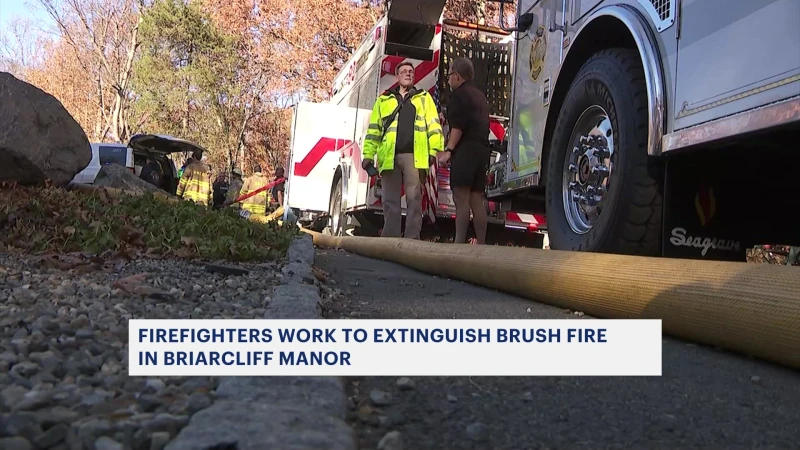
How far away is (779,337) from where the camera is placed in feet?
6.57

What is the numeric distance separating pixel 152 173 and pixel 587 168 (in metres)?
12.8

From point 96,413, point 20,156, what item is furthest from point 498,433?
point 20,156

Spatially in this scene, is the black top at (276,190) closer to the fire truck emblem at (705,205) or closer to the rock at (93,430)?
the fire truck emblem at (705,205)

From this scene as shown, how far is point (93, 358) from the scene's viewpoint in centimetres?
154

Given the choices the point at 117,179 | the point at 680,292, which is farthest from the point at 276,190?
the point at 680,292

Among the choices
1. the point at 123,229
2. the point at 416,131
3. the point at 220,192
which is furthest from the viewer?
the point at 220,192

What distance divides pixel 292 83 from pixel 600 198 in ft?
67.8

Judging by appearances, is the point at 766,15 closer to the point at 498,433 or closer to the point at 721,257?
the point at 721,257

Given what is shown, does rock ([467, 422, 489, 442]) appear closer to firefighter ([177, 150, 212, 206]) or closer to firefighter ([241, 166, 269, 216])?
firefighter ([177, 150, 212, 206])

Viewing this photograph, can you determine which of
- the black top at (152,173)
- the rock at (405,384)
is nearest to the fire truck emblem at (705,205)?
the rock at (405,384)

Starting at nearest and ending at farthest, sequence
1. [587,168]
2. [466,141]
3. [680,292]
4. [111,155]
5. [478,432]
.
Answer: [478,432], [680,292], [587,168], [466,141], [111,155]

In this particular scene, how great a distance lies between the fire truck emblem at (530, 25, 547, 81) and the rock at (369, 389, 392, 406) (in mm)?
3823

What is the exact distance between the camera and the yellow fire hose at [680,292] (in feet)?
6.72
